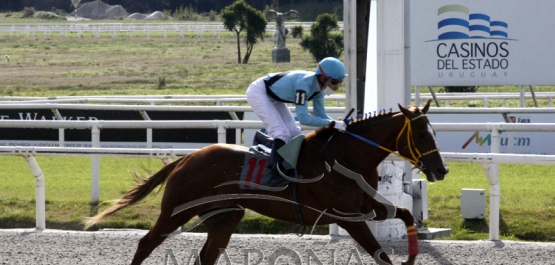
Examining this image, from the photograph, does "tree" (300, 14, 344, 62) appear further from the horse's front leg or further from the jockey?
the horse's front leg

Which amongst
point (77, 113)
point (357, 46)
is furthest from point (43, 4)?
point (357, 46)

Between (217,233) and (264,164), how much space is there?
0.50 meters

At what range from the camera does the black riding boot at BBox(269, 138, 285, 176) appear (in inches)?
193

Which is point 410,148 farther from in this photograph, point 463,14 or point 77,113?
point 463,14

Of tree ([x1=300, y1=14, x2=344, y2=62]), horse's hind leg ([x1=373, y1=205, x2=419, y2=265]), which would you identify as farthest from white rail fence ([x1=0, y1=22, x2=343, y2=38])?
horse's hind leg ([x1=373, y1=205, x2=419, y2=265])

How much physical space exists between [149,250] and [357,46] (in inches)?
115

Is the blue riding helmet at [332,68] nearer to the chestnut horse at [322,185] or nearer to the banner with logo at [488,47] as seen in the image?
the chestnut horse at [322,185]

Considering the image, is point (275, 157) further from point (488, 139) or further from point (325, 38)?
point (325, 38)

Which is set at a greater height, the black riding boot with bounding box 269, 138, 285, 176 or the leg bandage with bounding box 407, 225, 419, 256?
the black riding boot with bounding box 269, 138, 285, 176

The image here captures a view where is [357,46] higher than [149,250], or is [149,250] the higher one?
[357,46]

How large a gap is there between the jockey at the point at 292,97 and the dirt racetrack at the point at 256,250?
938 mm

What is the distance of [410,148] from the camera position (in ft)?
15.5

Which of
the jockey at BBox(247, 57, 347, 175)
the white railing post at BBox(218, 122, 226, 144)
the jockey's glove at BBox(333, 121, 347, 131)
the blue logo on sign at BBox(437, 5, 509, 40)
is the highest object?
the blue logo on sign at BBox(437, 5, 509, 40)

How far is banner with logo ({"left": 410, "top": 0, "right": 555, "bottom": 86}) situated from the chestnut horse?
7821mm
